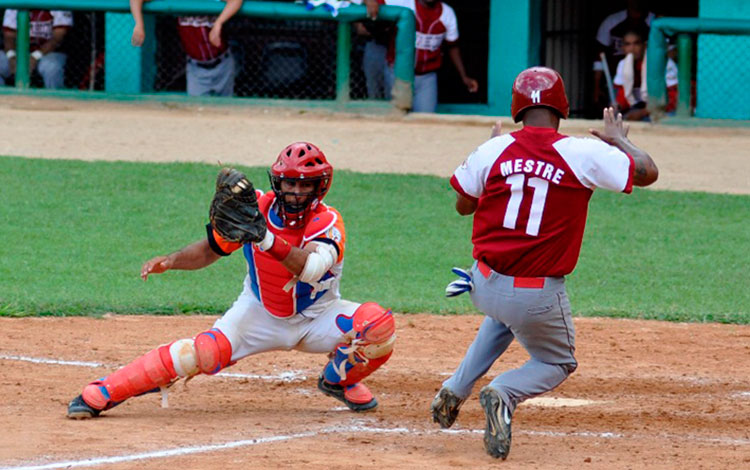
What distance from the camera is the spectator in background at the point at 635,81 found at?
13320 mm

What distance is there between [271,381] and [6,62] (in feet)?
30.7

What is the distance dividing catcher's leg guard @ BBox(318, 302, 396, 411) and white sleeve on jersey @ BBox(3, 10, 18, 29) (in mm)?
9776

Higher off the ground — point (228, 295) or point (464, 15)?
point (464, 15)

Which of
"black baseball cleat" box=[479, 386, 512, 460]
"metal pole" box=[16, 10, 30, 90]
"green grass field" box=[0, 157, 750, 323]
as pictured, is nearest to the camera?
"black baseball cleat" box=[479, 386, 512, 460]

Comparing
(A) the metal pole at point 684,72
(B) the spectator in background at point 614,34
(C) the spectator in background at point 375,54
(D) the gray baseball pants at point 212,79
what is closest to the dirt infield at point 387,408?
(A) the metal pole at point 684,72

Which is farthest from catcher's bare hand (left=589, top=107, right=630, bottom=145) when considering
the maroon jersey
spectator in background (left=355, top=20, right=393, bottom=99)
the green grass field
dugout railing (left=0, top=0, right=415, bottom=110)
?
the maroon jersey

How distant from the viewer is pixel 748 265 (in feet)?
32.5

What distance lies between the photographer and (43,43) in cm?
1409

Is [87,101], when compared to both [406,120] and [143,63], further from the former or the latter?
[406,120]

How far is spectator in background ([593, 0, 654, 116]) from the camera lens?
553 inches

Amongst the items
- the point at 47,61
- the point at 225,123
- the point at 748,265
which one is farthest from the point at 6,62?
the point at 748,265

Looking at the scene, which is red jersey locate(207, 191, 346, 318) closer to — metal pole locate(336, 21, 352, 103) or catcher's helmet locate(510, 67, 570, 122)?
catcher's helmet locate(510, 67, 570, 122)

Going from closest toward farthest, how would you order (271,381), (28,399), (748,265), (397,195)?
(28,399) → (271,381) → (748,265) → (397,195)

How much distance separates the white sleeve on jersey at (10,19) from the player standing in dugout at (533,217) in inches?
412
